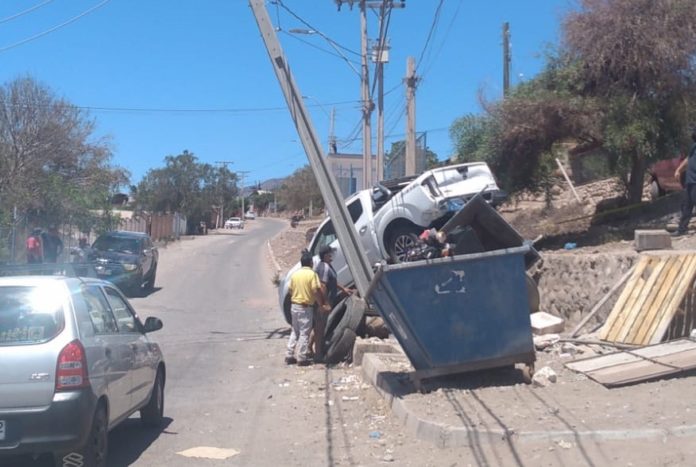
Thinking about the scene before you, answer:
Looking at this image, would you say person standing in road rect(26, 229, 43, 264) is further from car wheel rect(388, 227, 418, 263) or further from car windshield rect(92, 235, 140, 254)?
car wheel rect(388, 227, 418, 263)

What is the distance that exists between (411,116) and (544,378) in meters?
16.3

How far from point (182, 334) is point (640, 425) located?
1153 centimetres

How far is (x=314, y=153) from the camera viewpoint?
1283 cm

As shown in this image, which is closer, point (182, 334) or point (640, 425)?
point (640, 425)

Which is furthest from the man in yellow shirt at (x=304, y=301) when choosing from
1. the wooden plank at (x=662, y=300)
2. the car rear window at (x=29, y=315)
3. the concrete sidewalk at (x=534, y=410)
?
the car rear window at (x=29, y=315)

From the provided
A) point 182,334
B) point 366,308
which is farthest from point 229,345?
point 366,308

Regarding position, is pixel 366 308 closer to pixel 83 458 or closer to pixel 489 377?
pixel 489 377

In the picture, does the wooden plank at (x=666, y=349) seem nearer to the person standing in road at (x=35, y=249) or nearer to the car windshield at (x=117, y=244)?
the person standing in road at (x=35, y=249)

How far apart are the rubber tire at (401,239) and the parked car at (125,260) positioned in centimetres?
975

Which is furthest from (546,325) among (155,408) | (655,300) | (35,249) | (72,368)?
(35,249)

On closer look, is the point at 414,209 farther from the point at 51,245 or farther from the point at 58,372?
the point at 58,372

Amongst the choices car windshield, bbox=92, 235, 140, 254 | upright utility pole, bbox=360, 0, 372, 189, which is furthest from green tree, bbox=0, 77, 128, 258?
upright utility pole, bbox=360, 0, 372, 189

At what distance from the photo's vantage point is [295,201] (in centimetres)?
8912

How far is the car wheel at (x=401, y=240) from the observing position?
Answer: 16.4 metres
